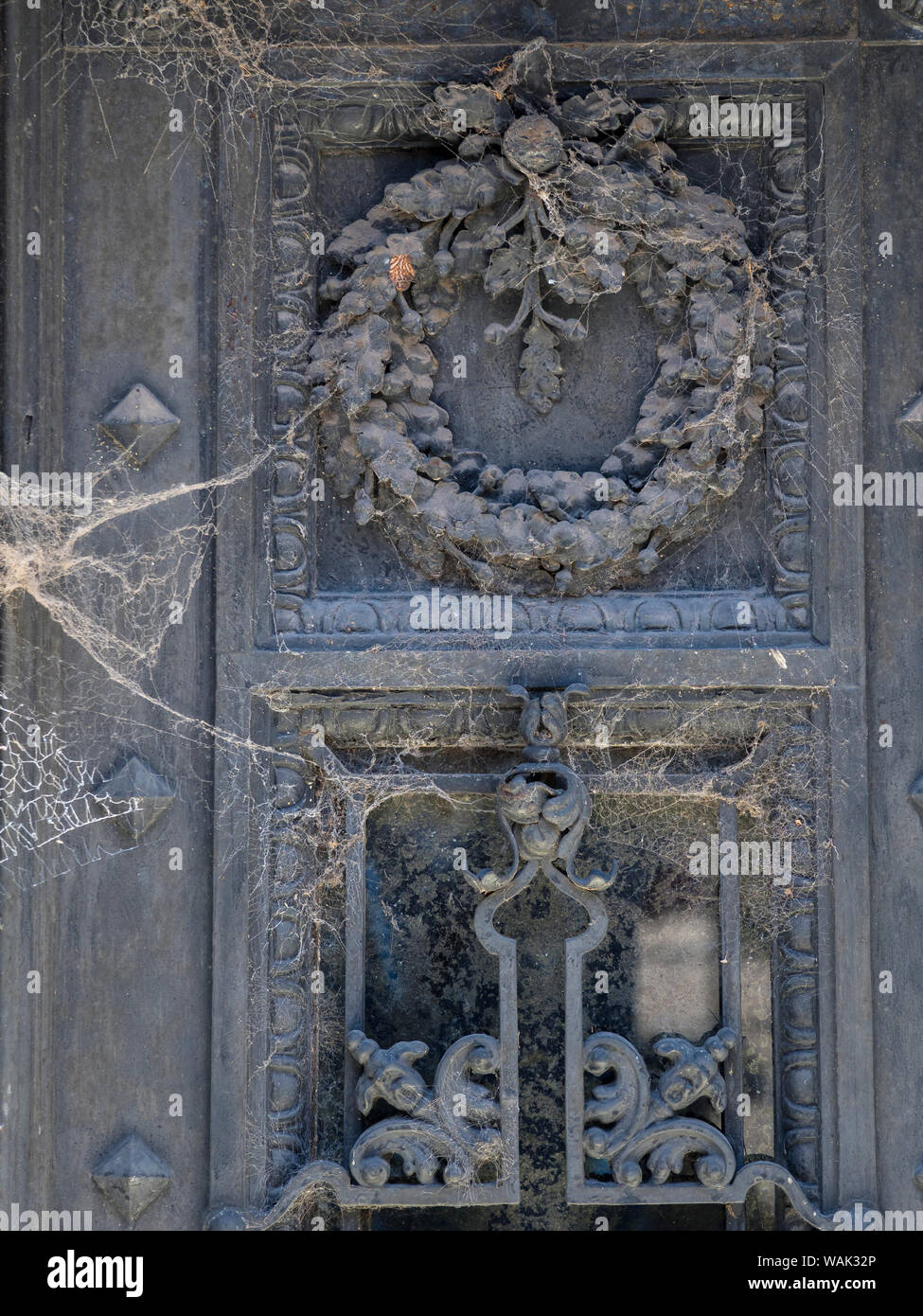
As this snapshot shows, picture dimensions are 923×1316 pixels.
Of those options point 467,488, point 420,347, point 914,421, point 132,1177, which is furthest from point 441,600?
point 132,1177

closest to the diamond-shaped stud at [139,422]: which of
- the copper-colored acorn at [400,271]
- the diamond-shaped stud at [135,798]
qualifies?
the copper-colored acorn at [400,271]

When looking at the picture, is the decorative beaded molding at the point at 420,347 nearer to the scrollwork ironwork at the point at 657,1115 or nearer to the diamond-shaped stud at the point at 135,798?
the diamond-shaped stud at the point at 135,798

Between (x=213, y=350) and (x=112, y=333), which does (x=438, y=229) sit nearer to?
(x=213, y=350)

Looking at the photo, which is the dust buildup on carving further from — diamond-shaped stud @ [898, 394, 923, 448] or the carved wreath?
diamond-shaped stud @ [898, 394, 923, 448]

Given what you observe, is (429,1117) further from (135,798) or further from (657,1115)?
(135,798)

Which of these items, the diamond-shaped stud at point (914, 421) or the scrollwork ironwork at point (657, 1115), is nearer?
the scrollwork ironwork at point (657, 1115)
